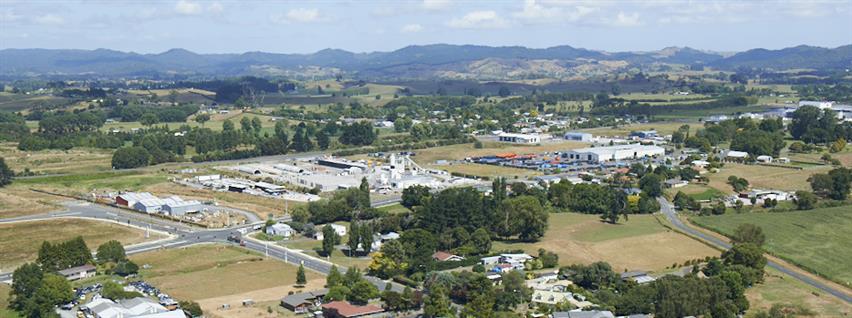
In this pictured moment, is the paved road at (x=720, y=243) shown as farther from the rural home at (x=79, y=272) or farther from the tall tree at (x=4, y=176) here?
the tall tree at (x=4, y=176)

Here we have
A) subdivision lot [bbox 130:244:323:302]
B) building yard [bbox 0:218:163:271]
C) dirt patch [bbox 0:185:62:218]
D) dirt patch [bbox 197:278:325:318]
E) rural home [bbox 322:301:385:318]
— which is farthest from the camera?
dirt patch [bbox 0:185:62:218]

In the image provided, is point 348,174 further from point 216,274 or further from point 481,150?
point 216,274

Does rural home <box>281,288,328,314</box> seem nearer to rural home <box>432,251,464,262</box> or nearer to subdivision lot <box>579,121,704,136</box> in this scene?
rural home <box>432,251,464,262</box>

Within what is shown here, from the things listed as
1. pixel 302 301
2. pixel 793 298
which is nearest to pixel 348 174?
pixel 302 301

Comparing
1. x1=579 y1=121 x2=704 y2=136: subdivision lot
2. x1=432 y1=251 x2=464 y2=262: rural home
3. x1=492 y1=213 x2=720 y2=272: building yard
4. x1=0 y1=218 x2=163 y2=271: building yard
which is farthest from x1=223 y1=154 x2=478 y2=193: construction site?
x1=579 y1=121 x2=704 y2=136: subdivision lot

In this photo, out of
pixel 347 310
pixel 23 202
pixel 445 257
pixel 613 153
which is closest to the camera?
pixel 347 310

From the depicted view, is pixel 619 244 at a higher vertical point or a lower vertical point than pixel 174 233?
higher

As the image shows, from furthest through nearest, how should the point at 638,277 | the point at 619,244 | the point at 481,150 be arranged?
the point at 481,150 < the point at 619,244 < the point at 638,277

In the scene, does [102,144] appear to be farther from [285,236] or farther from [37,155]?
[285,236]
